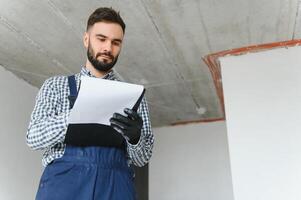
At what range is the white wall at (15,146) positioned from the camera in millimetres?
2664

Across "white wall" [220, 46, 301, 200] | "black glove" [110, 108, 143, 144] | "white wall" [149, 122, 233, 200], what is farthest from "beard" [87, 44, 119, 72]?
"white wall" [149, 122, 233, 200]

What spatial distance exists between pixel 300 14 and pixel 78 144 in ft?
6.11

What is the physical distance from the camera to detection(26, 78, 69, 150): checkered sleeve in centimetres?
95

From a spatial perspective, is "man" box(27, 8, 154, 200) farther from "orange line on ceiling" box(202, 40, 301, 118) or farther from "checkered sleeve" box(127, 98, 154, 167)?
"orange line on ceiling" box(202, 40, 301, 118)

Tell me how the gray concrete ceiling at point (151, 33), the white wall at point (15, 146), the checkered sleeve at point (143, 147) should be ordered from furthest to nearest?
the white wall at point (15, 146), the gray concrete ceiling at point (151, 33), the checkered sleeve at point (143, 147)

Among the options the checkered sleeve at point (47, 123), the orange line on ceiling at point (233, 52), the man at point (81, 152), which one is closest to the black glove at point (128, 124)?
the man at point (81, 152)

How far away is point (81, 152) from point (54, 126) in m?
0.12

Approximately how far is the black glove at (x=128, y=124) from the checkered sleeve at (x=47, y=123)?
0.48 ft

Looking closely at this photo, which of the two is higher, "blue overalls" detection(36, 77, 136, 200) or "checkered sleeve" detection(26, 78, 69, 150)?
"checkered sleeve" detection(26, 78, 69, 150)

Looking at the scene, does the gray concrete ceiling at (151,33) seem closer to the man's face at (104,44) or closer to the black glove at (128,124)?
the man's face at (104,44)

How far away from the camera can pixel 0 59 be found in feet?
8.86

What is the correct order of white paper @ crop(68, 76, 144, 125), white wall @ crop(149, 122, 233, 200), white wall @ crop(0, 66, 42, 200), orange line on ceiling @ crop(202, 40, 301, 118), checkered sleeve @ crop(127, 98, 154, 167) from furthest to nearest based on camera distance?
white wall @ crop(149, 122, 233, 200)
white wall @ crop(0, 66, 42, 200)
orange line on ceiling @ crop(202, 40, 301, 118)
checkered sleeve @ crop(127, 98, 154, 167)
white paper @ crop(68, 76, 144, 125)

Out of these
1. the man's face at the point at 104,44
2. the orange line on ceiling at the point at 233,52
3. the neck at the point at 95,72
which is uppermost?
the orange line on ceiling at the point at 233,52

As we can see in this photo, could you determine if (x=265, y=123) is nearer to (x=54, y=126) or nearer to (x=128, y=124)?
(x=128, y=124)
